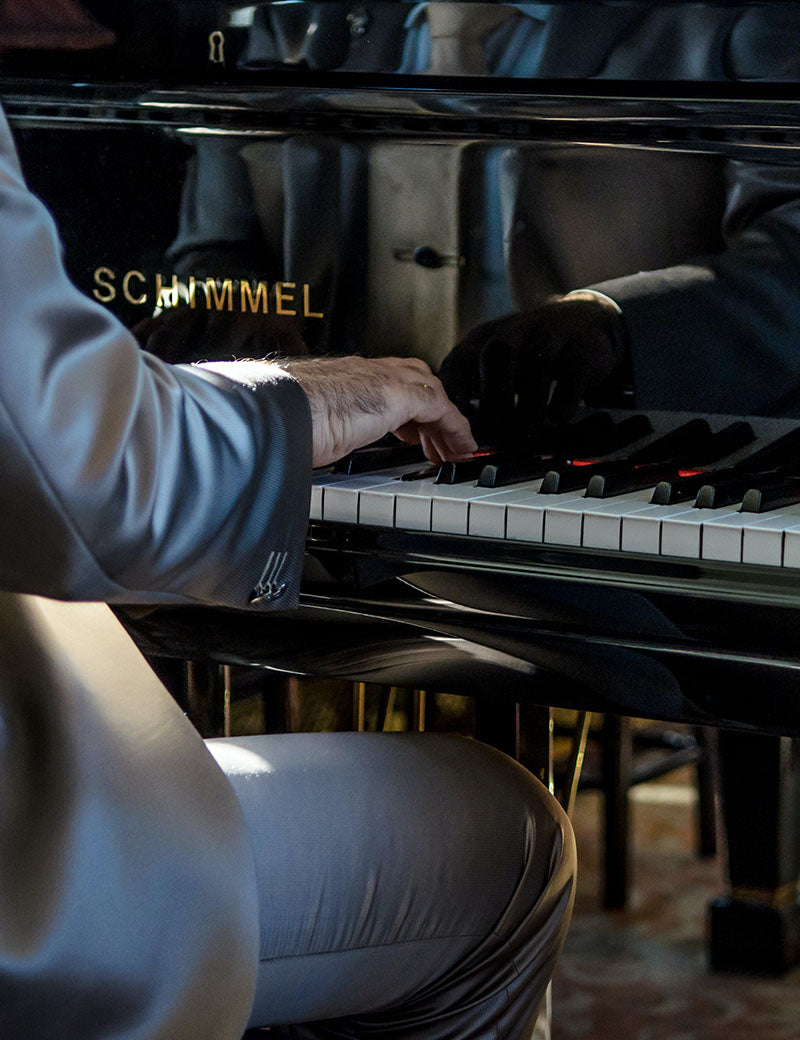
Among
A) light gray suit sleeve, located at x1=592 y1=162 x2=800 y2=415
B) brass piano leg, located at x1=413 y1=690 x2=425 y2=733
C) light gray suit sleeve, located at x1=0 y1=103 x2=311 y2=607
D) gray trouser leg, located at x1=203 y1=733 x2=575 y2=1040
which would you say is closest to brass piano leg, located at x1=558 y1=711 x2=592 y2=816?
brass piano leg, located at x1=413 y1=690 x2=425 y2=733

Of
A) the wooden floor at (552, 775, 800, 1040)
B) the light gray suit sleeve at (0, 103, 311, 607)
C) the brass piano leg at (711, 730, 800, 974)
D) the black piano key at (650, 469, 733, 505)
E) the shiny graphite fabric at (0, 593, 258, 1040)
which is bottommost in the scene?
the wooden floor at (552, 775, 800, 1040)

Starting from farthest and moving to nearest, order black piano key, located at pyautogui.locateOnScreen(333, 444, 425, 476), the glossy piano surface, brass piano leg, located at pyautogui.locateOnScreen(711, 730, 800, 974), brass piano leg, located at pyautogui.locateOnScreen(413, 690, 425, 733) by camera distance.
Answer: brass piano leg, located at pyautogui.locateOnScreen(711, 730, 800, 974)
brass piano leg, located at pyautogui.locateOnScreen(413, 690, 425, 733)
black piano key, located at pyautogui.locateOnScreen(333, 444, 425, 476)
the glossy piano surface

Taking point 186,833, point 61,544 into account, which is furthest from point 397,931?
point 61,544

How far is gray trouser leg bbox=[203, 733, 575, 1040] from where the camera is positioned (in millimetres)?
1106

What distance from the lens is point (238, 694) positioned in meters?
1.68

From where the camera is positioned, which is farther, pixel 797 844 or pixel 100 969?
pixel 797 844

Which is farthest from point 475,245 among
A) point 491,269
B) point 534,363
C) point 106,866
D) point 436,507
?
point 106,866

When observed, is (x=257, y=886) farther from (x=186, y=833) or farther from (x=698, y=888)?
(x=698, y=888)

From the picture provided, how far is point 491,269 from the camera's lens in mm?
1487

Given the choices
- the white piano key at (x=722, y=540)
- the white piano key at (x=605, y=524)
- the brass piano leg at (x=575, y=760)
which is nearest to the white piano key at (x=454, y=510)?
the white piano key at (x=605, y=524)

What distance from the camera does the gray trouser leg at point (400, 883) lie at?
1106 mm

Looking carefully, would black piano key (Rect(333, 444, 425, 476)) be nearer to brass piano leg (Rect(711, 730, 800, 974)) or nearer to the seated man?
the seated man

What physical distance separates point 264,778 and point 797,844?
1.26 metres

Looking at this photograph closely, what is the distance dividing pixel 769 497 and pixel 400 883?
18.4 inches
